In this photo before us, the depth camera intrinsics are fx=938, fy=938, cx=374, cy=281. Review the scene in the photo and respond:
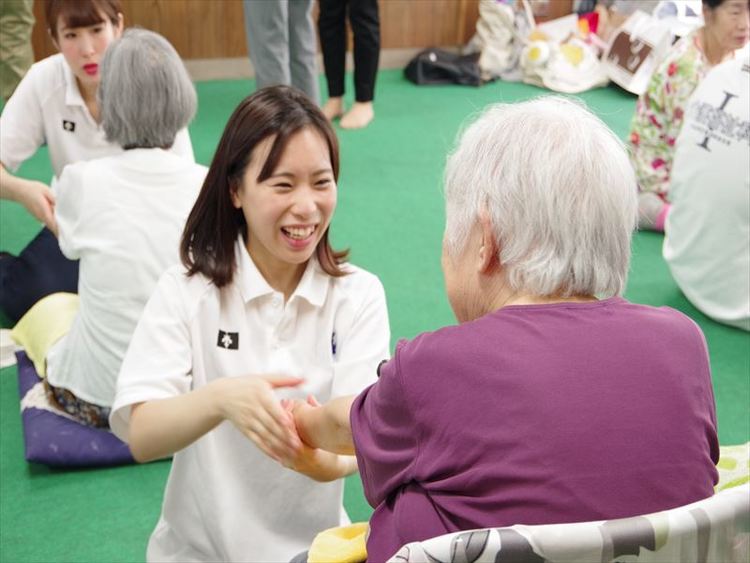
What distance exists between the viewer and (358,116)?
474cm

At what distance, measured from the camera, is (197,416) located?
1.44 metres

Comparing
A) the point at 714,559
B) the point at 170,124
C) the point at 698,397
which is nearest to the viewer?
the point at 714,559

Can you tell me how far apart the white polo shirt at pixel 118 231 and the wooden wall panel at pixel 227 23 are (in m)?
3.14

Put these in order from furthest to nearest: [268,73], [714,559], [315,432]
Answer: [268,73] < [315,432] < [714,559]

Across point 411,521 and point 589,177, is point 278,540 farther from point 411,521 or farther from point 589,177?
point 589,177

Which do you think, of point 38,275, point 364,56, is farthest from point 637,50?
point 38,275

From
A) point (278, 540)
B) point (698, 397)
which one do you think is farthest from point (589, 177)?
point (278, 540)

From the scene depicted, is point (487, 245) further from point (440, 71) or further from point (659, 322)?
point (440, 71)

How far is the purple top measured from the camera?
891 millimetres

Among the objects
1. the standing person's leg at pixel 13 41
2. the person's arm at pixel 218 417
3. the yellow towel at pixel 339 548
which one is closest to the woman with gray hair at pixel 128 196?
the person's arm at pixel 218 417

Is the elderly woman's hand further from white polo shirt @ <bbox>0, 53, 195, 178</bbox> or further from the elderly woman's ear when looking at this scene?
white polo shirt @ <bbox>0, 53, 195, 178</bbox>

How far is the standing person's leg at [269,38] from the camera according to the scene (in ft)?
12.8

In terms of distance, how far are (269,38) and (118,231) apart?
198 cm

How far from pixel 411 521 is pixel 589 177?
15.7 inches
